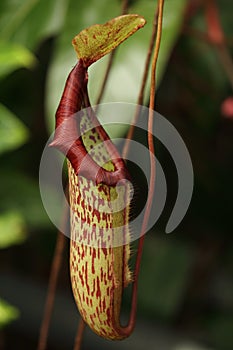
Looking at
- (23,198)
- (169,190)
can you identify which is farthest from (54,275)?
(169,190)

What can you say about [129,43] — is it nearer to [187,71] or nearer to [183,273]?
[187,71]

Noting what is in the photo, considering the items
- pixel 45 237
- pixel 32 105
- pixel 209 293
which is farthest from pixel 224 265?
pixel 32 105

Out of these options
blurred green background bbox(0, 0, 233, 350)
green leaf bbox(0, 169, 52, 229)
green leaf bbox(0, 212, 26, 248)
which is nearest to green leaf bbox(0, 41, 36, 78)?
blurred green background bbox(0, 0, 233, 350)

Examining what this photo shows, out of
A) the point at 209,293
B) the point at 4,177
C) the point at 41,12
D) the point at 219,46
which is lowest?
the point at 209,293

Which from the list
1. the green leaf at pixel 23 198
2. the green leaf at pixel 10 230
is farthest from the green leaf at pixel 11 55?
the green leaf at pixel 23 198

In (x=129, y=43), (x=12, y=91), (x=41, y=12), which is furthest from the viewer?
(x=12, y=91)
